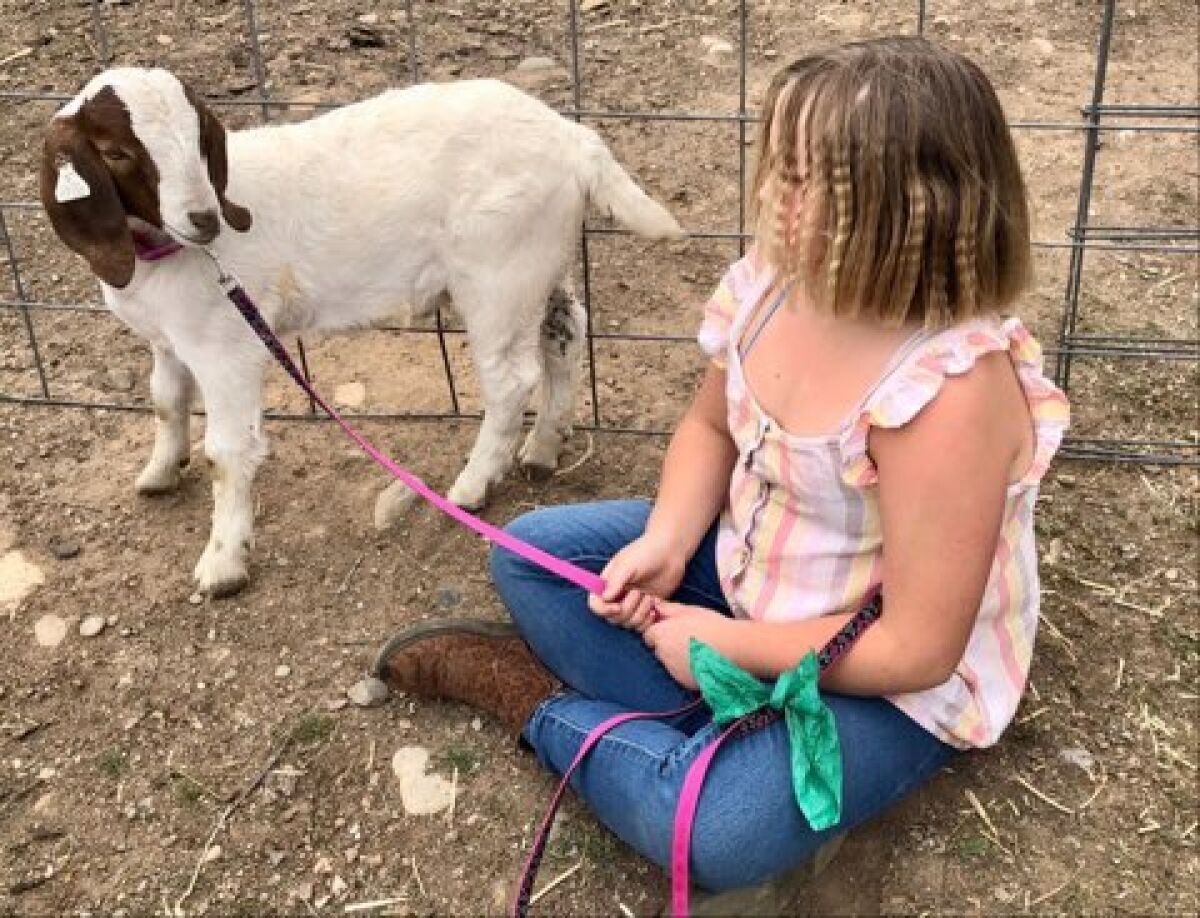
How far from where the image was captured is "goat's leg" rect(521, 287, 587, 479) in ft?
10.0

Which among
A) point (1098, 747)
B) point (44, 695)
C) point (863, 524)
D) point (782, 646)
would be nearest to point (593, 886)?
point (782, 646)

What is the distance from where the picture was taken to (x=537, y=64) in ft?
15.9

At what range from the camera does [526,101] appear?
2.80m

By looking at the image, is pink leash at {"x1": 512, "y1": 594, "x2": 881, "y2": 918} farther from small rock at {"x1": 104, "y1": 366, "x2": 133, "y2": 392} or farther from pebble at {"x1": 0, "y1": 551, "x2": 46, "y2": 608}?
small rock at {"x1": 104, "y1": 366, "x2": 133, "y2": 392}

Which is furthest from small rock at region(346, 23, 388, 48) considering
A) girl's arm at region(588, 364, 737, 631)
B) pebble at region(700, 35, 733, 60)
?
girl's arm at region(588, 364, 737, 631)

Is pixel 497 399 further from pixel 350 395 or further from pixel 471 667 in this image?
pixel 471 667

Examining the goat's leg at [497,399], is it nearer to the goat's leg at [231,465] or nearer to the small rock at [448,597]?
the small rock at [448,597]

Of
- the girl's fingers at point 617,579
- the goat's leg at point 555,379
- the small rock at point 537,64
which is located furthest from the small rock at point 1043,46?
the girl's fingers at point 617,579

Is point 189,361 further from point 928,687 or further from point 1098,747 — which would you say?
point 1098,747

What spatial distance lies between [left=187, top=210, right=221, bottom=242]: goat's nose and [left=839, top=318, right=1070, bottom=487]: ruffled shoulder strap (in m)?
1.22

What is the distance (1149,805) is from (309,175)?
1922 millimetres

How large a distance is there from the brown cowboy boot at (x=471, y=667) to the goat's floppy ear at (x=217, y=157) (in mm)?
813

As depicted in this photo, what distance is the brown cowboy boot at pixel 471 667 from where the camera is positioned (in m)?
2.31

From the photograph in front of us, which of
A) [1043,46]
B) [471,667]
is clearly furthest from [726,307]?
[1043,46]
